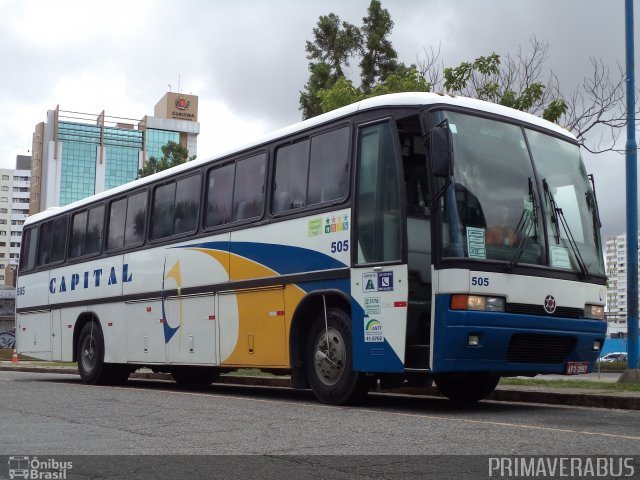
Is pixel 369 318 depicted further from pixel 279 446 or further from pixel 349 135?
pixel 279 446

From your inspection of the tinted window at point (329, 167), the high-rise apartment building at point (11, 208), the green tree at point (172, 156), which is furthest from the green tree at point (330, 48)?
the high-rise apartment building at point (11, 208)

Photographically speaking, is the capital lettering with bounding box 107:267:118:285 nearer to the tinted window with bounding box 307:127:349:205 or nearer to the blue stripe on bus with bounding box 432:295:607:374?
the tinted window with bounding box 307:127:349:205

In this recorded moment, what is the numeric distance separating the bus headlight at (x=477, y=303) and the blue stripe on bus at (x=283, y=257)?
5.54 feet

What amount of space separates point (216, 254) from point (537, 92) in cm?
1014

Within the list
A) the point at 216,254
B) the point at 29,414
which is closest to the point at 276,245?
the point at 216,254

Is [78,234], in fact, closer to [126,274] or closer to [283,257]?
[126,274]

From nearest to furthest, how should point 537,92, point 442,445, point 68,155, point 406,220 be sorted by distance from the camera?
point 442,445, point 406,220, point 537,92, point 68,155

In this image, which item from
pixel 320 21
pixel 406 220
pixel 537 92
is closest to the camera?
pixel 406 220

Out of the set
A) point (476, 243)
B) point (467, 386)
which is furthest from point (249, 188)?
point (476, 243)

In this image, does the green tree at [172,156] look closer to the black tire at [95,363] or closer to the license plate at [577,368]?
the black tire at [95,363]

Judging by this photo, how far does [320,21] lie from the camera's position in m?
25.8

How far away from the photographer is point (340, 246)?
34.3 ft

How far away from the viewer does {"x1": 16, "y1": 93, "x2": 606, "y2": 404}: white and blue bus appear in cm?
939

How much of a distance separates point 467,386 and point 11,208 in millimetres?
160554
